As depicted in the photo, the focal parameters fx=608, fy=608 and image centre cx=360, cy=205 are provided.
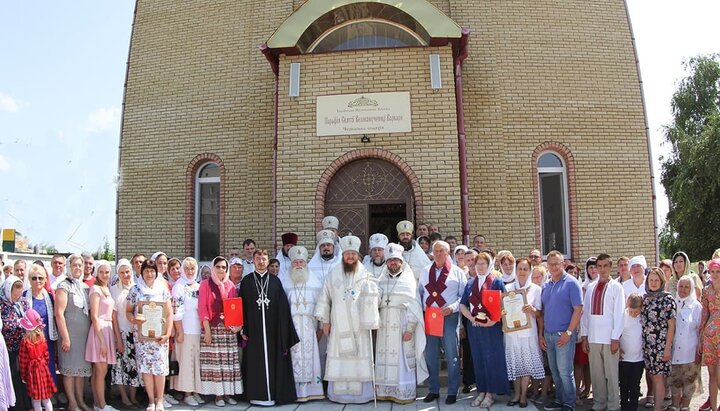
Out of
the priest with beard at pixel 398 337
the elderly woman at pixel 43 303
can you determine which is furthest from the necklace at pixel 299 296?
the elderly woman at pixel 43 303

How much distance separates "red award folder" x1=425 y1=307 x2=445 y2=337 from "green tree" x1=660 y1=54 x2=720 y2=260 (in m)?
14.9

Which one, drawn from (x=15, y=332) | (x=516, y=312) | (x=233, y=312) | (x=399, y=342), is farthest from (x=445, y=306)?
(x=15, y=332)

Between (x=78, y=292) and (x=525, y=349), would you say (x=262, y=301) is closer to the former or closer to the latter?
(x=78, y=292)

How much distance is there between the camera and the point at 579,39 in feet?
33.9

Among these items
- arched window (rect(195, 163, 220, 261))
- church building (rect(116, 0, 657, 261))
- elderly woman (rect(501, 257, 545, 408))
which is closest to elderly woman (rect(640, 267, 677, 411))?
elderly woman (rect(501, 257, 545, 408))

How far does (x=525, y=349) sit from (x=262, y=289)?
113 inches

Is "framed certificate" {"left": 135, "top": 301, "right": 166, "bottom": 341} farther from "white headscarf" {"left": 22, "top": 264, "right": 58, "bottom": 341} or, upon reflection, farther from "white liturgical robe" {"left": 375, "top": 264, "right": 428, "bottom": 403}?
"white liturgical robe" {"left": 375, "top": 264, "right": 428, "bottom": 403}

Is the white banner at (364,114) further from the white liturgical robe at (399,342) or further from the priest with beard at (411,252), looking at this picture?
the white liturgical robe at (399,342)

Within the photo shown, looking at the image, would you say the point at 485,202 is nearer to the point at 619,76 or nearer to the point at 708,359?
the point at 619,76

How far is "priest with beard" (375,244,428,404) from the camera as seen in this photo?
652cm

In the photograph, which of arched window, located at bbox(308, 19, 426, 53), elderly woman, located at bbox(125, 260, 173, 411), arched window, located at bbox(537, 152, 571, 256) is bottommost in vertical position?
elderly woman, located at bbox(125, 260, 173, 411)

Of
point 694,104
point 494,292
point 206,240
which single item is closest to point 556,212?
point 494,292

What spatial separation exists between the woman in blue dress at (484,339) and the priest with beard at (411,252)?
116 centimetres

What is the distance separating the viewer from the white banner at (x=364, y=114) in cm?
900
